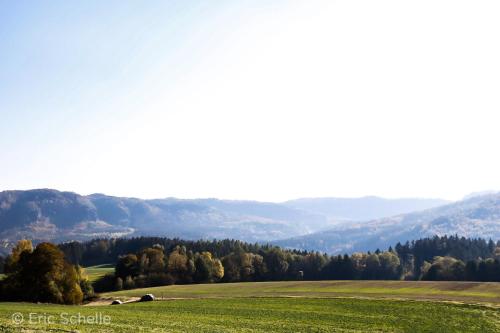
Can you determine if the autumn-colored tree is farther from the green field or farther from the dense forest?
the dense forest

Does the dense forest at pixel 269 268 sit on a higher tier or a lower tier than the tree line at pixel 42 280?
lower

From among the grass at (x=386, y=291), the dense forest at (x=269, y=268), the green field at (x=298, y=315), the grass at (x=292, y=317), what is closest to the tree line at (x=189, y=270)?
the dense forest at (x=269, y=268)

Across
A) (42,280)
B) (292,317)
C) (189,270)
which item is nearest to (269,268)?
(189,270)

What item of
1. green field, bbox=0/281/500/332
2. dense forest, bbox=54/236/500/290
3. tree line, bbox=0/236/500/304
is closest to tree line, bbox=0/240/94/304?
tree line, bbox=0/236/500/304

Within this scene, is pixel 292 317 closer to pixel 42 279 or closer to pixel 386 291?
pixel 386 291

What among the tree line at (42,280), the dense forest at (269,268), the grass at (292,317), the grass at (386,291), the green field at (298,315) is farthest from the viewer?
the dense forest at (269,268)

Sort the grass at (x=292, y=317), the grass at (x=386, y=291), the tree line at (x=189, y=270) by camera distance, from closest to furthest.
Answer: the grass at (x=292, y=317) → the grass at (x=386, y=291) → the tree line at (x=189, y=270)

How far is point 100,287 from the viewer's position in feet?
503

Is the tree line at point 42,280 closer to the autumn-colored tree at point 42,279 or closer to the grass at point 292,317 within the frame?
the autumn-colored tree at point 42,279

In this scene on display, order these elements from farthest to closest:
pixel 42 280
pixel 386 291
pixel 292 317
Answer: pixel 386 291
pixel 42 280
pixel 292 317

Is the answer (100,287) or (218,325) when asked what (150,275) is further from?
(218,325)

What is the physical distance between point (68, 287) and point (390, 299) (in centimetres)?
6033

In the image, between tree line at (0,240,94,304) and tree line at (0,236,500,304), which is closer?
tree line at (0,240,94,304)

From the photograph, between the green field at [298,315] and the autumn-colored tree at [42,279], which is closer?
the green field at [298,315]
